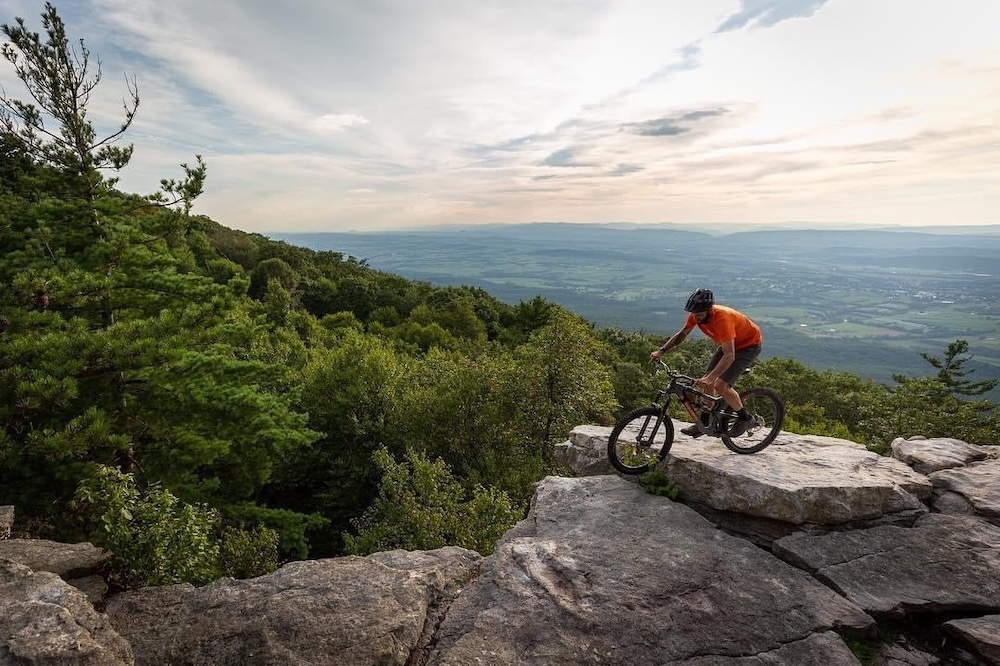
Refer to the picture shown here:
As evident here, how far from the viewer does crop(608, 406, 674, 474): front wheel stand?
875 centimetres

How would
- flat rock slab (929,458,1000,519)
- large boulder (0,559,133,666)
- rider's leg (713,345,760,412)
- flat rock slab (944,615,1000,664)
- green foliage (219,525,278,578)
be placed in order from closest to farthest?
1. large boulder (0,559,133,666)
2. flat rock slab (944,615,1000,664)
3. flat rock slab (929,458,1000,519)
4. rider's leg (713,345,760,412)
5. green foliage (219,525,278,578)

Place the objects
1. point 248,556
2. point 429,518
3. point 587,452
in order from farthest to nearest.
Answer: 1. point 429,518
2. point 248,556
3. point 587,452

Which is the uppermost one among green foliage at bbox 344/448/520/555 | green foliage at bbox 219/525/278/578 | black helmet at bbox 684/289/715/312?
black helmet at bbox 684/289/715/312

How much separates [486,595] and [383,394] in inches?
762

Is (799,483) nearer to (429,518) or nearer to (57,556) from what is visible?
(429,518)

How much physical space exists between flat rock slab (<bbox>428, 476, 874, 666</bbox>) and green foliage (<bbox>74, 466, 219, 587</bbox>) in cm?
395

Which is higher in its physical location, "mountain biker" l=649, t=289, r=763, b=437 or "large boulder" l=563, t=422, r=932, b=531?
"mountain biker" l=649, t=289, r=763, b=437

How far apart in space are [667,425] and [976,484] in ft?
16.5

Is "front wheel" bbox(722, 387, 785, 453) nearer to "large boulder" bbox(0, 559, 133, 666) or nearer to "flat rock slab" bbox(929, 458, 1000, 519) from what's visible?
"flat rock slab" bbox(929, 458, 1000, 519)

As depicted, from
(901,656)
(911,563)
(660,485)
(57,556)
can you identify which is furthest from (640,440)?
(57,556)

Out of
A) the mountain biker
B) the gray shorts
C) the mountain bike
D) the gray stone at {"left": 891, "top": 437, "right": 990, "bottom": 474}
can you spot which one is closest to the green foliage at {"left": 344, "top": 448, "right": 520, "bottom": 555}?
the mountain bike

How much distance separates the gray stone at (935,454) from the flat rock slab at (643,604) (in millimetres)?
4647

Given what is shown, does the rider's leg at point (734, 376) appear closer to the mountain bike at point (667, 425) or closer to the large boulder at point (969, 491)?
the mountain bike at point (667, 425)

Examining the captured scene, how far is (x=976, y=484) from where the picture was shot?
8.12m
